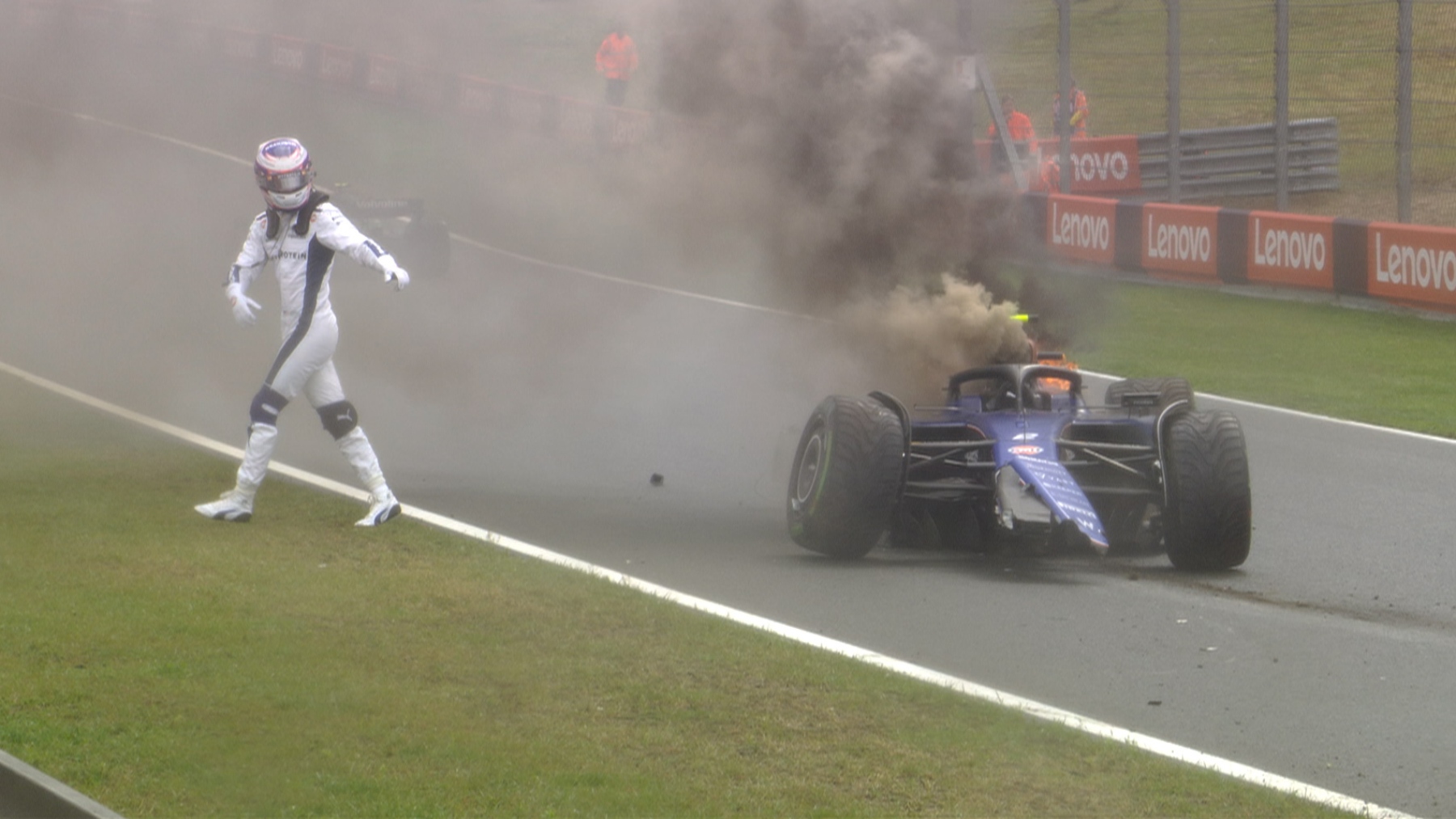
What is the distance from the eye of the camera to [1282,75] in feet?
78.6

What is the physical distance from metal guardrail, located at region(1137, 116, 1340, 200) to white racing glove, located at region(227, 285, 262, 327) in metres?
20.6

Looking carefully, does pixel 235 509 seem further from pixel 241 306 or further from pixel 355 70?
pixel 355 70

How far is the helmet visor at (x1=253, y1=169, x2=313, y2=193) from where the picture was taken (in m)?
10.7

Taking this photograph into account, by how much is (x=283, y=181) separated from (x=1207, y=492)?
5764 mm

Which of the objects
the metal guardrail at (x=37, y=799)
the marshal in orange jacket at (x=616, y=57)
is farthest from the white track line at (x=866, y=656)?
the marshal in orange jacket at (x=616, y=57)

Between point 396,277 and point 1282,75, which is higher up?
point 1282,75

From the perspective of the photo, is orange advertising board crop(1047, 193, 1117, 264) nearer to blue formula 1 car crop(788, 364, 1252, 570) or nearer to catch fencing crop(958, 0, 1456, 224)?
catch fencing crop(958, 0, 1456, 224)

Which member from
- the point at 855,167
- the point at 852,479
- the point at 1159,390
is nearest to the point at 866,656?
the point at 852,479

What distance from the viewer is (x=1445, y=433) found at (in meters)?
15.2

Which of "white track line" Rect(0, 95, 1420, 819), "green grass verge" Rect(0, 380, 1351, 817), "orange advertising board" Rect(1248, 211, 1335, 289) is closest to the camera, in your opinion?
"green grass verge" Rect(0, 380, 1351, 817)

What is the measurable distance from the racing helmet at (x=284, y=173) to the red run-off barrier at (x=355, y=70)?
484 cm

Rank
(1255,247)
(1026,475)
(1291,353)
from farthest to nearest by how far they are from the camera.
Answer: (1255,247)
(1291,353)
(1026,475)

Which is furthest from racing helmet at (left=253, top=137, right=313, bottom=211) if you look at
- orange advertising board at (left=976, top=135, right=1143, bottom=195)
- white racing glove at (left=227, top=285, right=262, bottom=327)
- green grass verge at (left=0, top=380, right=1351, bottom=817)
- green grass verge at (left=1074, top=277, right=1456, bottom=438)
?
orange advertising board at (left=976, top=135, right=1143, bottom=195)

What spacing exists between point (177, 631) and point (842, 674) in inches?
120
